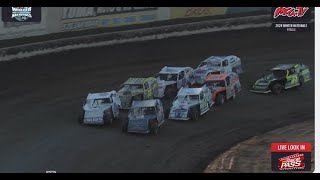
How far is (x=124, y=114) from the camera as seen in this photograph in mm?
17547

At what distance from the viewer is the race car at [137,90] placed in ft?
57.8

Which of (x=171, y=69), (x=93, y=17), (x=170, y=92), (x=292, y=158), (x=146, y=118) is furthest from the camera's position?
(x=170, y=92)

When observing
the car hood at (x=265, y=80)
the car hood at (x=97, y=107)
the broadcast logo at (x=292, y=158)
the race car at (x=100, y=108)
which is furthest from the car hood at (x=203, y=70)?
the broadcast logo at (x=292, y=158)

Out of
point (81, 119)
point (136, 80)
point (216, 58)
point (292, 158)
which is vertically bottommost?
point (292, 158)

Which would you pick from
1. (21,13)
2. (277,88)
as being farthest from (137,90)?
(277,88)

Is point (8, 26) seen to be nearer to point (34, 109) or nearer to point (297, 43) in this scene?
point (34, 109)

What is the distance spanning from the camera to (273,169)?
16.6 meters

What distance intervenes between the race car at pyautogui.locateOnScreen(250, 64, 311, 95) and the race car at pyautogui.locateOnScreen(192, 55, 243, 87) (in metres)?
0.98

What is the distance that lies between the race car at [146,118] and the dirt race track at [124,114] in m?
0.23

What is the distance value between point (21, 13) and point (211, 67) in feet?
18.7

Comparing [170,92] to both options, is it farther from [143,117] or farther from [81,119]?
[81,119]

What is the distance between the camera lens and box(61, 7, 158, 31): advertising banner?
1712 centimetres

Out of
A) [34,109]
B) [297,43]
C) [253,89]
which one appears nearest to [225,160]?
[253,89]

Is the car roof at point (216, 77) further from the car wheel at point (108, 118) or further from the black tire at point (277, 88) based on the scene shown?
the car wheel at point (108, 118)
